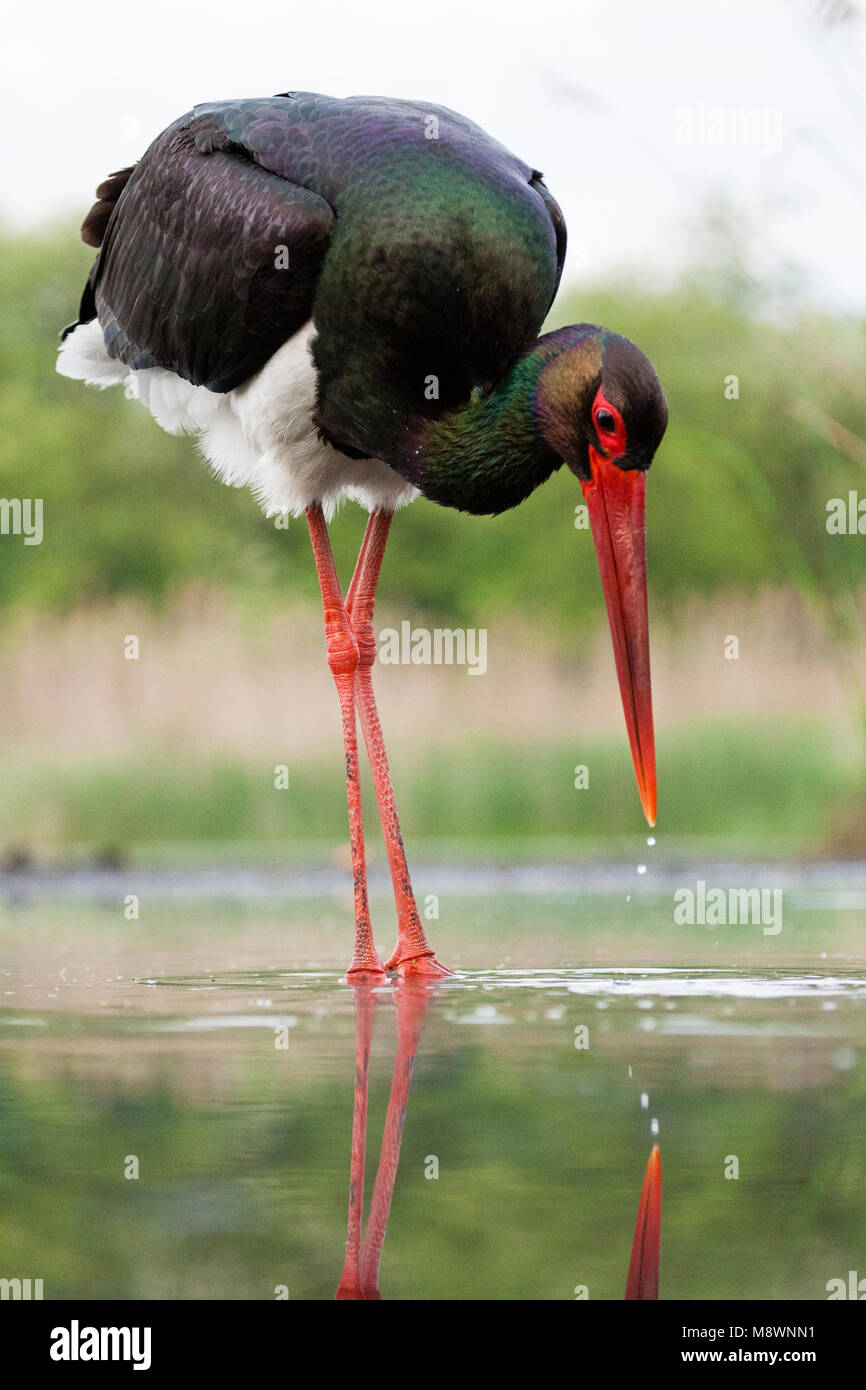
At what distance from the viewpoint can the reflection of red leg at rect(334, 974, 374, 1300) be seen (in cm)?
235

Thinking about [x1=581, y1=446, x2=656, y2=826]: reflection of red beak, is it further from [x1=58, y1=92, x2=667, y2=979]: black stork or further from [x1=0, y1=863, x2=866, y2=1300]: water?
[x1=0, y1=863, x2=866, y2=1300]: water

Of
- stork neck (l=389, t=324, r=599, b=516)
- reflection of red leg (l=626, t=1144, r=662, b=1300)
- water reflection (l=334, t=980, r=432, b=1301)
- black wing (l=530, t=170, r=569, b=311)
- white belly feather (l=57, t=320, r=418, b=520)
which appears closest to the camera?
reflection of red leg (l=626, t=1144, r=662, b=1300)

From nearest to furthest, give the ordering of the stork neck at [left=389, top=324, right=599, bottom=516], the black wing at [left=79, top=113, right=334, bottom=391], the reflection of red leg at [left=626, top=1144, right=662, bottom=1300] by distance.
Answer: the reflection of red leg at [left=626, top=1144, right=662, bottom=1300] → the stork neck at [left=389, top=324, right=599, bottom=516] → the black wing at [left=79, top=113, right=334, bottom=391]

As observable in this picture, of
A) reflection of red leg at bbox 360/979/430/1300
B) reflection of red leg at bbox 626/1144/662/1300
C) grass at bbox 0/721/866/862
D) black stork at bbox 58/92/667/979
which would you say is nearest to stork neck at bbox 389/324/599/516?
black stork at bbox 58/92/667/979

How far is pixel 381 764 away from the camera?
227 inches

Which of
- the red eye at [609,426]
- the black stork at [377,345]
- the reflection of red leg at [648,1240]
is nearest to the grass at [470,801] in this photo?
the black stork at [377,345]

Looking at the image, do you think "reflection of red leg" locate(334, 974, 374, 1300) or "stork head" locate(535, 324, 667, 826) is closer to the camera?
"reflection of red leg" locate(334, 974, 374, 1300)

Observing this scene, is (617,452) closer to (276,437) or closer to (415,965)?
(276,437)

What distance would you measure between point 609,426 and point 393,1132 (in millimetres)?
2212

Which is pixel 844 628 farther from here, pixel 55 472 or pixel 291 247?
pixel 55 472

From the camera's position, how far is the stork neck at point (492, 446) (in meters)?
5.18

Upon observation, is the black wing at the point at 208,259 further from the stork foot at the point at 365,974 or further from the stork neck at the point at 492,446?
the stork foot at the point at 365,974

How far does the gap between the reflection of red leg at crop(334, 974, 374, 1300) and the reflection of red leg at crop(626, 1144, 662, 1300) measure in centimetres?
31

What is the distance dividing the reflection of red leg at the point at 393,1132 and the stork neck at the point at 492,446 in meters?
1.32
